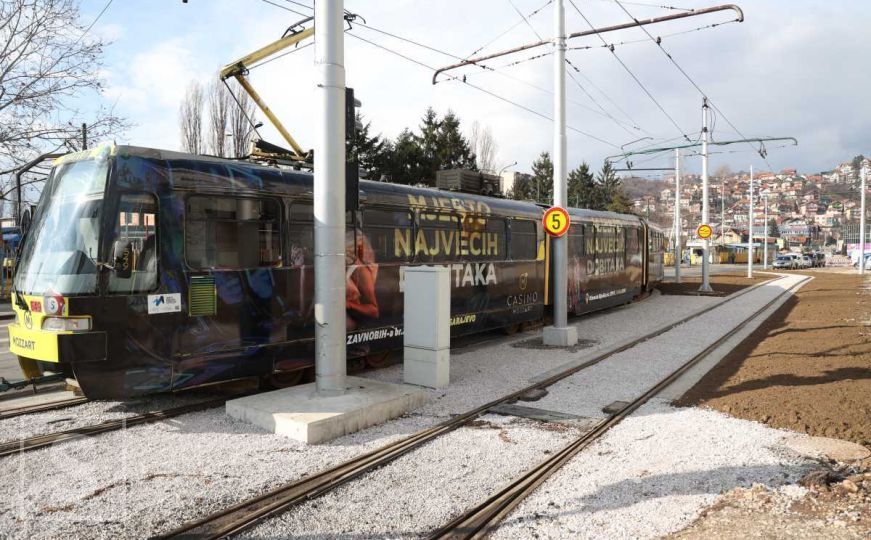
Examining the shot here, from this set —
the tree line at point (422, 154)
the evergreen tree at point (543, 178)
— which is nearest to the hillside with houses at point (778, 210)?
the evergreen tree at point (543, 178)

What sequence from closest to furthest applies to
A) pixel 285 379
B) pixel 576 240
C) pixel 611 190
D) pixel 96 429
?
1. pixel 96 429
2. pixel 285 379
3. pixel 576 240
4. pixel 611 190

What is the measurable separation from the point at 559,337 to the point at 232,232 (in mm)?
6857

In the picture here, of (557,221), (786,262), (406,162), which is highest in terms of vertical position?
(406,162)

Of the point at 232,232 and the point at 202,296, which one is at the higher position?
the point at 232,232

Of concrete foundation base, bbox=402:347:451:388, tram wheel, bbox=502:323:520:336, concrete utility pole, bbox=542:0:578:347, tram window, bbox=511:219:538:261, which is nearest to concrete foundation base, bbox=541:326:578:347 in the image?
concrete utility pole, bbox=542:0:578:347

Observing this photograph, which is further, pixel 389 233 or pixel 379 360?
pixel 379 360

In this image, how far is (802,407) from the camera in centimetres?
661

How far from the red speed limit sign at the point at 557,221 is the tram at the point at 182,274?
3523mm

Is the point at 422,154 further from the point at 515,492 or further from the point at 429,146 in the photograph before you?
the point at 515,492

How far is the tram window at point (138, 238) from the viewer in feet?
20.1

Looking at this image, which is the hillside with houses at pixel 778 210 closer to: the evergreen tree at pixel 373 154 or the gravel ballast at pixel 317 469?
the evergreen tree at pixel 373 154

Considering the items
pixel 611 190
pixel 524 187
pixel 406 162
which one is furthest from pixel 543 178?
pixel 406 162

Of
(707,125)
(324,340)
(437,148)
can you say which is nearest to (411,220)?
(324,340)

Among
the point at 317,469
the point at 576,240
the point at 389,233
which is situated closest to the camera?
the point at 317,469
